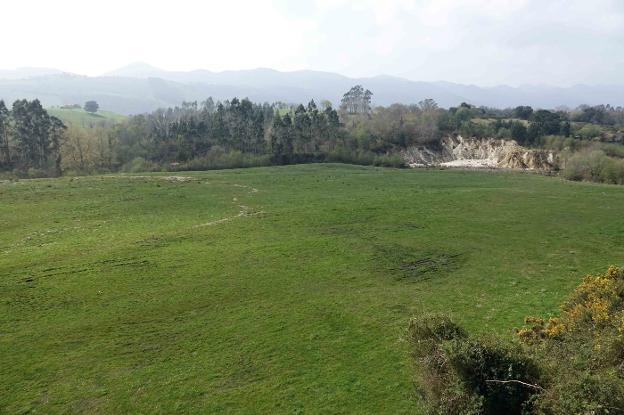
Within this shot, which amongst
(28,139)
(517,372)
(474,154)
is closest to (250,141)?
(28,139)

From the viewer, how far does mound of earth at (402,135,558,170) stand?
347ft

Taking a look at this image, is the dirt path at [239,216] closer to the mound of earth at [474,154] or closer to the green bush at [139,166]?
the green bush at [139,166]

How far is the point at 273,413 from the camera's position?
16.1 meters

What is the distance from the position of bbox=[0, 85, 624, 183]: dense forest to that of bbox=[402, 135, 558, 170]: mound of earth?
7.63 ft

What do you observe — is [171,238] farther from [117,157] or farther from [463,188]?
[117,157]

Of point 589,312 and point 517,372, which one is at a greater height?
point 517,372

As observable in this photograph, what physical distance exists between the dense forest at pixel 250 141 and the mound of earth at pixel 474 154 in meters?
2.32

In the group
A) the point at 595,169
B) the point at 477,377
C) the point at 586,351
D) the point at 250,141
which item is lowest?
the point at 477,377

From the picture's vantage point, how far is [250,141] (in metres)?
107

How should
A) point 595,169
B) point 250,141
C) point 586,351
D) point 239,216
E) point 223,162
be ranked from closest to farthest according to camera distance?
point 586,351
point 239,216
point 595,169
point 223,162
point 250,141

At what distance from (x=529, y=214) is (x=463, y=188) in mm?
16999

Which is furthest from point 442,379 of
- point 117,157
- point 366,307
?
point 117,157

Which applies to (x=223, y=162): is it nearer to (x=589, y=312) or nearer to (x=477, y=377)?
(x=589, y=312)

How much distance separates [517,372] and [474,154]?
121 m
